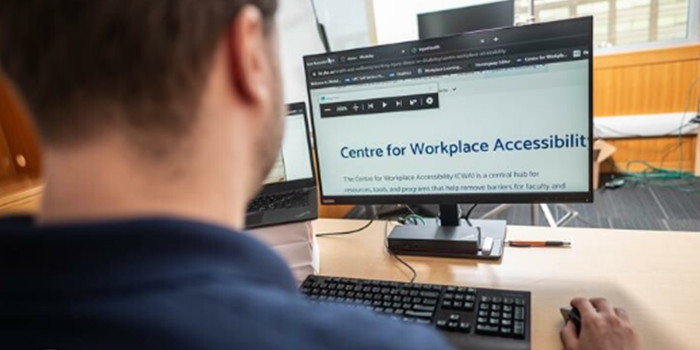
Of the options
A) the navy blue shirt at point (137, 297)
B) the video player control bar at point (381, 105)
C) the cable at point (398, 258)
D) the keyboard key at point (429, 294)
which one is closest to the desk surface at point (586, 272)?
the cable at point (398, 258)

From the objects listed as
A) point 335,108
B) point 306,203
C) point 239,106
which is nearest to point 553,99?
point 335,108

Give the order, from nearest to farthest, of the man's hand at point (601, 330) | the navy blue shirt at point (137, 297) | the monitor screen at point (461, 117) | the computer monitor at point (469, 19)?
the navy blue shirt at point (137, 297)
the man's hand at point (601, 330)
the monitor screen at point (461, 117)
the computer monitor at point (469, 19)

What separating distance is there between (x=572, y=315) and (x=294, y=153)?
72cm

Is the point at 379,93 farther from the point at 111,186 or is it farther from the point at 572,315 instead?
the point at 111,186

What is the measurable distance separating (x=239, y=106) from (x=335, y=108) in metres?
0.66

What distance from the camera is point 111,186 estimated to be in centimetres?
31

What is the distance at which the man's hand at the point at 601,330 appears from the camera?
654mm

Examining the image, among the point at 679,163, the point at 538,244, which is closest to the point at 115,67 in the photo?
the point at 538,244

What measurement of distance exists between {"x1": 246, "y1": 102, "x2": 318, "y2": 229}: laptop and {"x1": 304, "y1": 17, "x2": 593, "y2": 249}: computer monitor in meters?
0.06

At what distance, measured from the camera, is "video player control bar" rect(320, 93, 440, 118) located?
37.9 inches

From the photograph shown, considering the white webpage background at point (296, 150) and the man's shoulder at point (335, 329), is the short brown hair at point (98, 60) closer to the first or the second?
the man's shoulder at point (335, 329)

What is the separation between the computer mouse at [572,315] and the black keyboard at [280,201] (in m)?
0.58

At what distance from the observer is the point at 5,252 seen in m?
0.32

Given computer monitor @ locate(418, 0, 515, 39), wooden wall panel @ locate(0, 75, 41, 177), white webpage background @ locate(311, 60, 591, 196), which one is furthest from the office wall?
wooden wall panel @ locate(0, 75, 41, 177)
